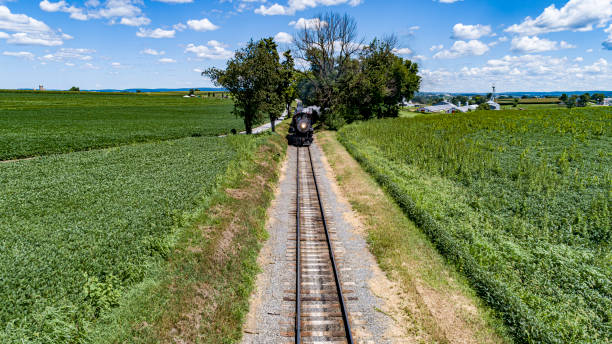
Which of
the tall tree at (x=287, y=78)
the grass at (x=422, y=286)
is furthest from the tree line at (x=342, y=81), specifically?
the grass at (x=422, y=286)

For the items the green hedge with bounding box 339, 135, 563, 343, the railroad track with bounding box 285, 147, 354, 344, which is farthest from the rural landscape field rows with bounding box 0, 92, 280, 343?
the green hedge with bounding box 339, 135, 563, 343

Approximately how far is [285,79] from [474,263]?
34.3m

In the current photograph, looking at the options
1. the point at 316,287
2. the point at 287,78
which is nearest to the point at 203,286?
the point at 316,287

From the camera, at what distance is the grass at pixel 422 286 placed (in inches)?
329

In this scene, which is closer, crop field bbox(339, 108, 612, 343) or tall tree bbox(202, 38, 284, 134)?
crop field bbox(339, 108, 612, 343)

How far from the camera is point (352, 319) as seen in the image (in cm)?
884

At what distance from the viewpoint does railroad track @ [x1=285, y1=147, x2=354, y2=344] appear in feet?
27.1

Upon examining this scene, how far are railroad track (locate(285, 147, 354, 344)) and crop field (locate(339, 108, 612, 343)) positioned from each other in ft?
15.0

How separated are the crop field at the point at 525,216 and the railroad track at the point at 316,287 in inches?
180

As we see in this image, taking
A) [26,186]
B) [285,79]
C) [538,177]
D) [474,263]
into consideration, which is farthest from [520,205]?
[285,79]

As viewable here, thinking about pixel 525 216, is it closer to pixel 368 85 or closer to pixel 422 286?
pixel 422 286

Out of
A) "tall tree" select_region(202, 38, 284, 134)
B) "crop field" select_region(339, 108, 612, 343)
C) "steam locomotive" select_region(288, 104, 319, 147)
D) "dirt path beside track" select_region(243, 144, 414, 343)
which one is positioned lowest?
"dirt path beside track" select_region(243, 144, 414, 343)

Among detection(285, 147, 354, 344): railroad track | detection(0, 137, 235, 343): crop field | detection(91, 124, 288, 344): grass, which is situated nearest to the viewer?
detection(0, 137, 235, 343): crop field

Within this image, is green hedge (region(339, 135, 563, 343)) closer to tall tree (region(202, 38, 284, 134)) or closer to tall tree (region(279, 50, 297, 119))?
tall tree (region(202, 38, 284, 134))
